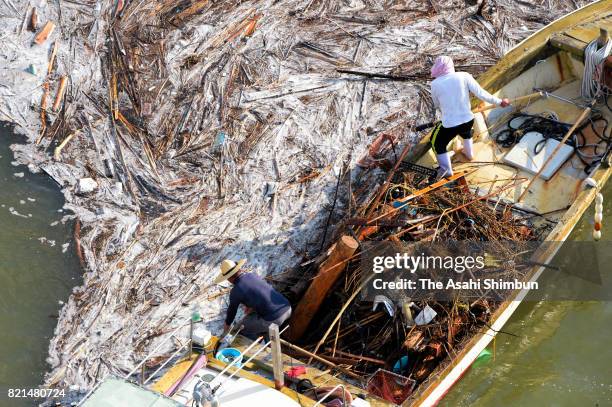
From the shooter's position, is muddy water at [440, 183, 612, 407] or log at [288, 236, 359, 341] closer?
log at [288, 236, 359, 341]

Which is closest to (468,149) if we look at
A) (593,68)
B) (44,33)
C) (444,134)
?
(444,134)

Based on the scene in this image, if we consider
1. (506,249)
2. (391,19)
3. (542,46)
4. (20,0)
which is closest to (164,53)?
(20,0)

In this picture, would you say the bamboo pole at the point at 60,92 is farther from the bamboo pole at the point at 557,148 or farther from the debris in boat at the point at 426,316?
the bamboo pole at the point at 557,148

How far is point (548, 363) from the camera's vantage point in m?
9.79

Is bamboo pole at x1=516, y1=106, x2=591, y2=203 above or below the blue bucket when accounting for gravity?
above

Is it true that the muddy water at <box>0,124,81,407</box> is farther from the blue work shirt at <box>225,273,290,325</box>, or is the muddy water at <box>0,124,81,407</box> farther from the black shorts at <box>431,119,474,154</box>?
the black shorts at <box>431,119,474,154</box>

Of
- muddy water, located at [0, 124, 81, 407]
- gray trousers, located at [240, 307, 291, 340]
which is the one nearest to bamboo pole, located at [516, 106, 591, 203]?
gray trousers, located at [240, 307, 291, 340]

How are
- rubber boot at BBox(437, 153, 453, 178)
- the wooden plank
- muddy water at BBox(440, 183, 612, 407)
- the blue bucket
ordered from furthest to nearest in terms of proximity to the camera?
1. rubber boot at BBox(437, 153, 453, 178)
2. muddy water at BBox(440, 183, 612, 407)
3. the wooden plank
4. the blue bucket

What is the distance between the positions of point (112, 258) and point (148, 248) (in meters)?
0.47

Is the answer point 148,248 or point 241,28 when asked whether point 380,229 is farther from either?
point 241,28

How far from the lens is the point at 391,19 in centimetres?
1442

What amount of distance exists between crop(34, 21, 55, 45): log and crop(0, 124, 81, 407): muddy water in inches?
83.8

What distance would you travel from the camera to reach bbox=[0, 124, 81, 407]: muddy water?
955 cm

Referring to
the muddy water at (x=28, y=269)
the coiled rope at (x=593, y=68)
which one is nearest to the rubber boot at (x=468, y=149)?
the coiled rope at (x=593, y=68)
